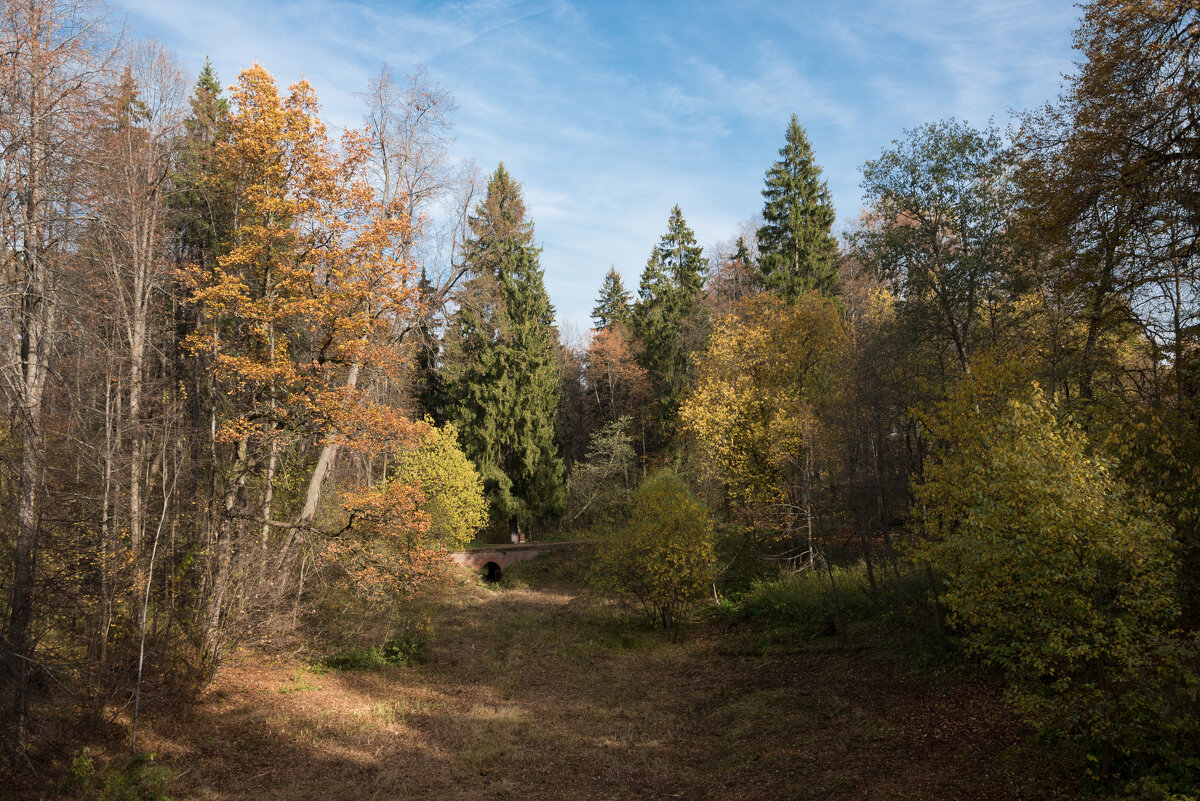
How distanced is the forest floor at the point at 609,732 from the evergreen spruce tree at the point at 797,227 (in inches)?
833

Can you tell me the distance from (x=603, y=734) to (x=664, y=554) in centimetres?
688

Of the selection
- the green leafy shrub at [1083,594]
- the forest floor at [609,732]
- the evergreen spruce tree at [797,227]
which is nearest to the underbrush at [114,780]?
the forest floor at [609,732]

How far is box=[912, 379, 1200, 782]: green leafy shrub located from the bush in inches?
423

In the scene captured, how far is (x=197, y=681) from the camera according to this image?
1167 cm

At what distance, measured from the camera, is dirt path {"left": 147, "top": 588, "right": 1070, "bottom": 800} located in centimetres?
843

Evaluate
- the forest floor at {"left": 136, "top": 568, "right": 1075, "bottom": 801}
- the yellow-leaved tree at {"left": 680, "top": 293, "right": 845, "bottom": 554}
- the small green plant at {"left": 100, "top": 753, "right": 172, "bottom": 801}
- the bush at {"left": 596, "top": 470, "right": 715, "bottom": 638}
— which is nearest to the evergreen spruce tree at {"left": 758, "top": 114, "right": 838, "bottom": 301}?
the yellow-leaved tree at {"left": 680, "top": 293, "right": 845, "bottom": 554}

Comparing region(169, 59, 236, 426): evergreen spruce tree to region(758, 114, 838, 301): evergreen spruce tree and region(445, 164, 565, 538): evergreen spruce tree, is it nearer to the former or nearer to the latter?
region(445, 164, 565, 538): evergreen spruce tree

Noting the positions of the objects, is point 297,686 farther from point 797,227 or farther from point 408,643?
point 797,227

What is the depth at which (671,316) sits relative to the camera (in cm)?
3841

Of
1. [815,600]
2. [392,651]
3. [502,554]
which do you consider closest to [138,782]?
[392,651]

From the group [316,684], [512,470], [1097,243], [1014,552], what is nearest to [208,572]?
[316,684]

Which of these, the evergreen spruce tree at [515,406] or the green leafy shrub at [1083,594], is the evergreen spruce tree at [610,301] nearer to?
the evergreen spruce tree at [515,406]

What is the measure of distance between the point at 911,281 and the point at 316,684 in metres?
17.0

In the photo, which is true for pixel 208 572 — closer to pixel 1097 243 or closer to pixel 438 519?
pixel 438 519
